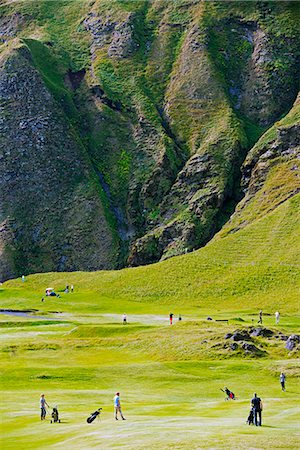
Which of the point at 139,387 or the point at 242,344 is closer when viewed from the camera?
the point at 139,387

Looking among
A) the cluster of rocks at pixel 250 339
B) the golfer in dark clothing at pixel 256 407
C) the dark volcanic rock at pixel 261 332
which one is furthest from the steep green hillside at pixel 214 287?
the golfer in dark clothing at pixel 256 407

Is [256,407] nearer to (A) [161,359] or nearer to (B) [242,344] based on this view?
(A) [161,359]

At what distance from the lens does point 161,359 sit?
97812 mm

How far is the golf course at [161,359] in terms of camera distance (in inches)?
1965

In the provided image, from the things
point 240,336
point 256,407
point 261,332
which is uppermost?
point 261,332

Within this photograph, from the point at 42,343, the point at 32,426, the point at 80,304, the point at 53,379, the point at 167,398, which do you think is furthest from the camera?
the point at 80,304

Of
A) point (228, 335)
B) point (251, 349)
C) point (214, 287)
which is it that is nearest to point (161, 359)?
point (228, 335)

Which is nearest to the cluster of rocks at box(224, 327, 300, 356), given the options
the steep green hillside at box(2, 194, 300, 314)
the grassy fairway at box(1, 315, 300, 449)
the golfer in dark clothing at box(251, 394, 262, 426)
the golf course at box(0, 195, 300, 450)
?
the golf course at box(0, 195, 300, 450)

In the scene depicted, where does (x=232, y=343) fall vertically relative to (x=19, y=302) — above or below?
below

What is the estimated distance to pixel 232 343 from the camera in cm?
9956

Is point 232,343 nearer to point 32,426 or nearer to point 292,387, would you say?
point 292,387

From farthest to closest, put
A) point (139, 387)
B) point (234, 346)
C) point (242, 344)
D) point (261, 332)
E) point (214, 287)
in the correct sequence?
point (214, 287), point (261, 332), point (242, 344), point (234, 346), point (139, 387)

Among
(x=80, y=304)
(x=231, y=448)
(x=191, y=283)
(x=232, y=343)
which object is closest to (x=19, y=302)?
(x=80, y=304)

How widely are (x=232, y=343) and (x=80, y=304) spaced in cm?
7926
